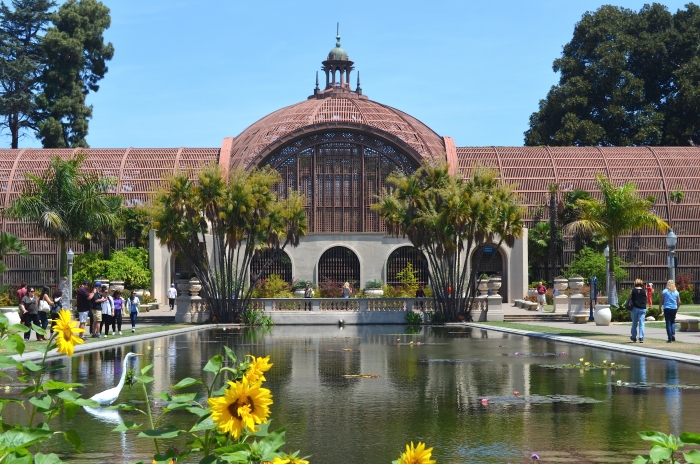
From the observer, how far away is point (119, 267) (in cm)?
5078

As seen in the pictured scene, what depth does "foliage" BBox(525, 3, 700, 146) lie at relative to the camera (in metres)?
69.2

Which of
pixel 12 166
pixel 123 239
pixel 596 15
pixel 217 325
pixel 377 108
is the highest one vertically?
pixel 596 15

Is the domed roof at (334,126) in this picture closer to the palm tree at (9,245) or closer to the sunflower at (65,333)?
the palm tree at (9,245)

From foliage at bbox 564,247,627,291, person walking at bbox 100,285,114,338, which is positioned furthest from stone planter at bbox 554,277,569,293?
person walking at bbox 100,285,114,338

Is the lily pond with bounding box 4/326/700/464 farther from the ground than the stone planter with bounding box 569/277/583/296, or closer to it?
closer to it

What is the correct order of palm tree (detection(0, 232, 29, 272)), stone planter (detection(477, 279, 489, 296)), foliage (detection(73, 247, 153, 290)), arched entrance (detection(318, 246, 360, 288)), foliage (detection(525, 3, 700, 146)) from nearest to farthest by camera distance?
stone planter (detection(477, 279, 489, 296)) < palm tree (detection(0, 232, 29, 272)) < foliage (detection(73, 247, 153, 290)) < arched entrance (detection(318, 246, 360, 288)) < foliage (detection(525, 3, 700, 146))

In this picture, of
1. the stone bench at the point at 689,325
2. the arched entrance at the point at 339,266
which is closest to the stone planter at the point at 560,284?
the arched entrance at the point at 339,266

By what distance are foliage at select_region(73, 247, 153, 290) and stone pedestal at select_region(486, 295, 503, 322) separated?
1969cm

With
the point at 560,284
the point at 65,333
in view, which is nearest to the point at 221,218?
the point at 560,284

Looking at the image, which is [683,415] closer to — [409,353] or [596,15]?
[409,353]

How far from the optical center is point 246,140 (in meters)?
56.2

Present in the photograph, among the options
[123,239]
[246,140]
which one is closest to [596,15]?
[246,140]

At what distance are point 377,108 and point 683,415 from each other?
1810 inches

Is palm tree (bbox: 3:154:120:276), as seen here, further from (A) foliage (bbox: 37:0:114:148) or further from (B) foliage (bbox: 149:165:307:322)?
(A) foliage (bbox: 37:0:114:148)
